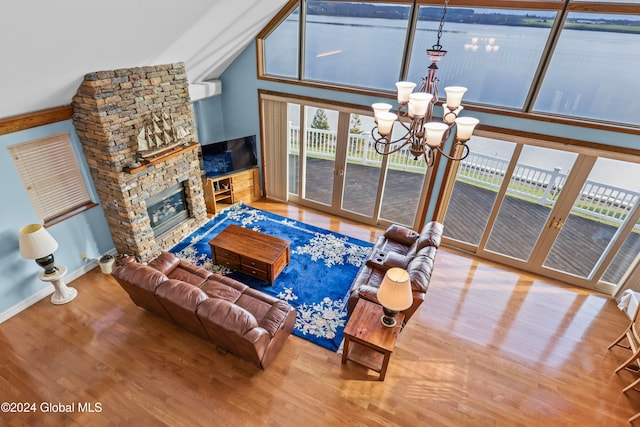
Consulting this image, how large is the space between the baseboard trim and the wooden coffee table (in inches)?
70.1

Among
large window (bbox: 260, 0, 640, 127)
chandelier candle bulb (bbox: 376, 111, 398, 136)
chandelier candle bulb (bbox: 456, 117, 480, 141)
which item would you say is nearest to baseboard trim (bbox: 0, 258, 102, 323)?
large window (bbox: 260, 0, 640, 127)

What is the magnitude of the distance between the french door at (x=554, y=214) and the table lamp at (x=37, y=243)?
5.83 m

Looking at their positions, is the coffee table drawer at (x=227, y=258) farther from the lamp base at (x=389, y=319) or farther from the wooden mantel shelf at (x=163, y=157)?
the lamp base at (x=389, y=319)

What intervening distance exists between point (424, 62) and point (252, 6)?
2545mm

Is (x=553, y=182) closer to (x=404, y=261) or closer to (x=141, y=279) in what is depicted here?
(x=404, y=261)

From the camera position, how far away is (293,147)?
22.4 feet

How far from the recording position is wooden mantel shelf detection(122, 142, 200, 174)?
4.53m

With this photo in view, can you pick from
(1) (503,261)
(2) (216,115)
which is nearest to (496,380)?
(1) (503,261)

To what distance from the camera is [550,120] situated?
4398 mm

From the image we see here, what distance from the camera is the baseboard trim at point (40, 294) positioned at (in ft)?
13.8

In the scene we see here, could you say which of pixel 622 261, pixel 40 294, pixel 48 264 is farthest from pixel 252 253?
pixel 622 261

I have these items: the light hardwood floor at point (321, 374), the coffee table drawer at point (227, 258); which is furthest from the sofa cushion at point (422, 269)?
the coffee table drawer at point (227, 258)

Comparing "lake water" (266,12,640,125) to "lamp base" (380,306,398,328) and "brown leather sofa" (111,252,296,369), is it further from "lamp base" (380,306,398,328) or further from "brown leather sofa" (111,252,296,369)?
"brown leather sofa" (111,252,296,369)

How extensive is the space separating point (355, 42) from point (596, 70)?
3193 mm
